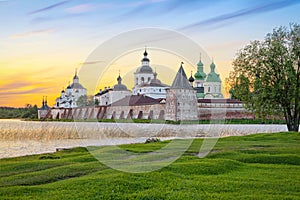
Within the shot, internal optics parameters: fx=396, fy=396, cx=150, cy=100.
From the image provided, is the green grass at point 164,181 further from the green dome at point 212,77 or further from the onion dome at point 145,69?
the green dome at point 212,77

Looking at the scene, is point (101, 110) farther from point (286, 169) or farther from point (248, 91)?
point (286, 169)

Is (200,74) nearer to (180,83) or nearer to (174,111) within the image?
(174,111)

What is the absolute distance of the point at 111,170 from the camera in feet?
35.2

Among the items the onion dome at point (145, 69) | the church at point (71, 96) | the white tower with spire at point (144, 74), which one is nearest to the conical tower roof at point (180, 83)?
the church at point (71, 96)

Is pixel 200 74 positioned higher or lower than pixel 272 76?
higher

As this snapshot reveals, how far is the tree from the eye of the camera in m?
24.6

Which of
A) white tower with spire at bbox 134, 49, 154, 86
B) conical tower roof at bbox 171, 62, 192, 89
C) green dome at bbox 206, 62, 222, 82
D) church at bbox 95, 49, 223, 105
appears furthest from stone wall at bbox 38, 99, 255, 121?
green dome at bbox 206, 62, 222, 82

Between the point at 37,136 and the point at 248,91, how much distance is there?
1447 cm

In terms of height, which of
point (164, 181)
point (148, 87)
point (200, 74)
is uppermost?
point (200, 74)

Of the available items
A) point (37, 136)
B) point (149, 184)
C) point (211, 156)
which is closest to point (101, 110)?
point (37, 136)

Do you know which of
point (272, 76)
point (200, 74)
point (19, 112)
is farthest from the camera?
point (19, 112)

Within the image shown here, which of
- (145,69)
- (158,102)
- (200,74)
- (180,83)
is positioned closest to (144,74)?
(145,69)

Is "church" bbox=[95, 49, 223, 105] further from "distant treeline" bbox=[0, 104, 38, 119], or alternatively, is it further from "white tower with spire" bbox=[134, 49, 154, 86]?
"distant treeline" bbox=[0, 104, 38, 119]

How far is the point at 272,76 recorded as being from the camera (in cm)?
2530
